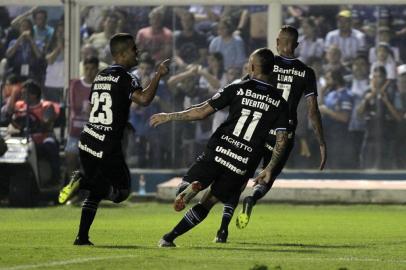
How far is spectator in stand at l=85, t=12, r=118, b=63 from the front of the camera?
26.8m

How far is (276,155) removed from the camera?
566 inches

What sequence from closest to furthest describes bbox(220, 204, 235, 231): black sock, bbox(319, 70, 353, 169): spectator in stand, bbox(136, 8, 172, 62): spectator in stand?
1. bbox(220, 204, 235, 231): black sock
2. bbox(319, 70, 353, 169): spectator in stand
3. bbox(136, 8, 172, 62): spectator in stand

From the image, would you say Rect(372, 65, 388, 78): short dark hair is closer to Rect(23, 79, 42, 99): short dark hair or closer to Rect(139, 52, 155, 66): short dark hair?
Rect(139, 52, 155, 66): short dark hair

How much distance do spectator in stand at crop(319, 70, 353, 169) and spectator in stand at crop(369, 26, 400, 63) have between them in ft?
2.27

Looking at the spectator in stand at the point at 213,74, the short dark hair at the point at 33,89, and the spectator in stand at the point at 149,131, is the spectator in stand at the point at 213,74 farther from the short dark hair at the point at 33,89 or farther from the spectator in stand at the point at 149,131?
the short dark hair at the point at 33,89

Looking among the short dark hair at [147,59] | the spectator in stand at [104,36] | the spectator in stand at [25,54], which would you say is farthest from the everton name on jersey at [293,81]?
the spectator in stand at [25,54]

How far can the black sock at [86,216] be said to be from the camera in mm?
13953

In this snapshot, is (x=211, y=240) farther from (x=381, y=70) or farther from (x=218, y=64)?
(x=218, y=64)

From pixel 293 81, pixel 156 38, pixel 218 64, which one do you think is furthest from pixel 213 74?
pixel 293 81

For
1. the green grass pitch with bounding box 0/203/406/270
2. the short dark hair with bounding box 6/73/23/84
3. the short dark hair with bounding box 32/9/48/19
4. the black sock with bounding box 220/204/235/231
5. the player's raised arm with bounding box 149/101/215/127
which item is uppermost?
the short dark hair with bounding box 32/9/48/19

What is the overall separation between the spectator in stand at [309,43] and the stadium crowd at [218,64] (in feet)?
0.06

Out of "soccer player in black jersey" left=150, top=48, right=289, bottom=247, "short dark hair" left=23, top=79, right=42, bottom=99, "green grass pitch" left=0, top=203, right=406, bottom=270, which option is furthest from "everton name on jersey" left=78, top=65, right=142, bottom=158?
"short dark hair" left=23, top=79, right=42, bottom=99

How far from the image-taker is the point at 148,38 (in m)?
26.8

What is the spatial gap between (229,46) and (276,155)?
12204mm
